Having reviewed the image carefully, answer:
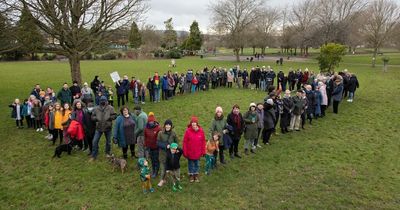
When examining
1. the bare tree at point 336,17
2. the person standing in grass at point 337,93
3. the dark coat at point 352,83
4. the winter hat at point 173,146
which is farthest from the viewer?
the bare tree at point 336,17

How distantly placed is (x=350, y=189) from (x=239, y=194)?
2777 mm

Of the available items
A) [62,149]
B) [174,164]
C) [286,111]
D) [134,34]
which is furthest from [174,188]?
[134,34]

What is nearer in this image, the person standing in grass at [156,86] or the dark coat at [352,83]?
the dark coat at [352,83]

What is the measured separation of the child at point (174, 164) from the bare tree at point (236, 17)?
139 ft

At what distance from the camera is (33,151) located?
9.67 metres

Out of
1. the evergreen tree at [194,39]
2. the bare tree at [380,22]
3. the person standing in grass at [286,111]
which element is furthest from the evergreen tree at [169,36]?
the person standing in grass at [286,111]

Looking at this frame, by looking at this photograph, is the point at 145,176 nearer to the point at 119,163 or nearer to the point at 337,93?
the point at 119,163

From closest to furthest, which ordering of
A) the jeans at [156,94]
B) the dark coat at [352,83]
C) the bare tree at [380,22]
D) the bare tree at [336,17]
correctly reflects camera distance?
the dark coat at [352,83]
the jeans at [156,94]
the bare tree at [380,22]
the bare tree at [336,17]

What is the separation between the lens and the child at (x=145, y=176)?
671 cm

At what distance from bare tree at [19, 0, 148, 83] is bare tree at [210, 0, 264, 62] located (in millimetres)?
32071

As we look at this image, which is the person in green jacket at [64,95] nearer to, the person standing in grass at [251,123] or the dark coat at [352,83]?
the person standing in grass at [251,123]

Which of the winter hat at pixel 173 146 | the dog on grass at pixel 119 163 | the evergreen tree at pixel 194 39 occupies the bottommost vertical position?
the dog on grass at pixel 119 163

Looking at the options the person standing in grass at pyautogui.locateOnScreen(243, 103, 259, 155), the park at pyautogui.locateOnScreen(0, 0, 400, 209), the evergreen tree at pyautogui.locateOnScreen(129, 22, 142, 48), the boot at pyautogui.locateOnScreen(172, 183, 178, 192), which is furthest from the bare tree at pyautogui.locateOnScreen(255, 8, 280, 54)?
the boot at pyautogui.locateOnScreen(172, 183, 178, 192)

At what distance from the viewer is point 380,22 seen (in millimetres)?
39219
